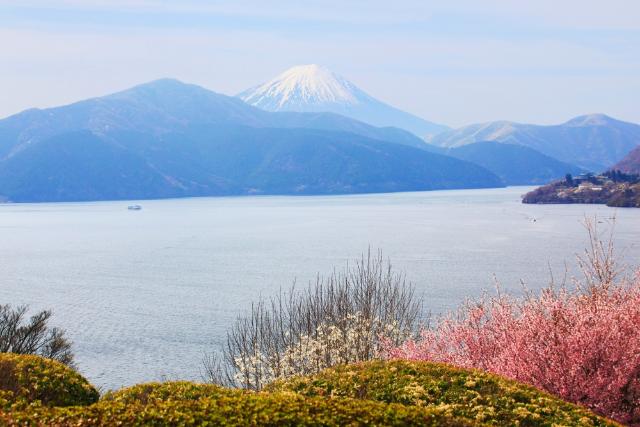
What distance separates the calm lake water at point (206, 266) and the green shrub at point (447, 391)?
31.9 metres

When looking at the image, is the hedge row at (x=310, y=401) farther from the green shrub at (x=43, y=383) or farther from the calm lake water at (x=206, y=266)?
the calm lake water at (x=206, y=266)

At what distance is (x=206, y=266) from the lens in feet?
326

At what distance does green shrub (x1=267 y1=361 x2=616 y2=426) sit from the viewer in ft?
41.1

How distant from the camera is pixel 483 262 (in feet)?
291

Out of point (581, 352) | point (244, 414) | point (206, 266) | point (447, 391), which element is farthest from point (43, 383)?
point (206, 266)

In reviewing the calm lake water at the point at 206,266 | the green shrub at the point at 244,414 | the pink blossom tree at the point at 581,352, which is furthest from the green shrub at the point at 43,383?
the calm lake water at the point at 206,266

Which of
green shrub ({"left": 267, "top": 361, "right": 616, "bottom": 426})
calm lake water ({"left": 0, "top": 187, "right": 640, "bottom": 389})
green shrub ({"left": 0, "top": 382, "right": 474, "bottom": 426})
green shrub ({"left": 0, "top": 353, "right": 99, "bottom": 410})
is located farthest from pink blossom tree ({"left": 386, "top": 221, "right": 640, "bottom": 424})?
calm lake water ({"left": 0, "top": 187, "right": 640, "bottom": 389})

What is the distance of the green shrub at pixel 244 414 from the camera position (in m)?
9.88

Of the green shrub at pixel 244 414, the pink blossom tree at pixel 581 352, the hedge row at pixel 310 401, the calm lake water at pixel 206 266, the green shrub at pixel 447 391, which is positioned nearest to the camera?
the green shrub at pixel 244 414

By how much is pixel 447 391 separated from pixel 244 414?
5054 mm

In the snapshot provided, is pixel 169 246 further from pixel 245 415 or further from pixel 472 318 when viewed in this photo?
pixel 245 415

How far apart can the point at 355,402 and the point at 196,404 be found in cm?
236

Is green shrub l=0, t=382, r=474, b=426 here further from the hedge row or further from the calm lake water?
the calm lake water

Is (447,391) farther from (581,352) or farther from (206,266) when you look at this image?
(206,266)
